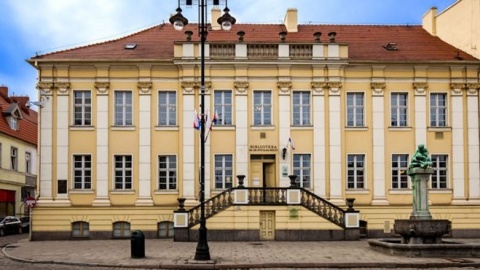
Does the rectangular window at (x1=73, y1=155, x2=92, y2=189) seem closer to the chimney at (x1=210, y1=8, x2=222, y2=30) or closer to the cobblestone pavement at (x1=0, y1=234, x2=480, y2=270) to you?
the cobblestone pavement at (x1=0, y1=234, x2=480, y2=270)

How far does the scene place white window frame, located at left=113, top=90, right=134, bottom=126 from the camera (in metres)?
34.1

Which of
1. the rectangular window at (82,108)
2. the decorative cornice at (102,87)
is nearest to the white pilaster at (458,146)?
the decorative cornice at (102,87)

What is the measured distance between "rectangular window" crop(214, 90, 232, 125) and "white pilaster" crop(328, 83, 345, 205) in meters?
5.21

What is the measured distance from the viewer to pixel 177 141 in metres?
34.0

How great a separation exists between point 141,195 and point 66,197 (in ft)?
12.4

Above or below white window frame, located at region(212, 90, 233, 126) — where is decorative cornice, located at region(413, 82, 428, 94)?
above

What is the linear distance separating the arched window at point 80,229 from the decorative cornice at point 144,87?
7297 mm

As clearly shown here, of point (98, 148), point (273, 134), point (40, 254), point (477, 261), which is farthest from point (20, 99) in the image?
point (477, 261)

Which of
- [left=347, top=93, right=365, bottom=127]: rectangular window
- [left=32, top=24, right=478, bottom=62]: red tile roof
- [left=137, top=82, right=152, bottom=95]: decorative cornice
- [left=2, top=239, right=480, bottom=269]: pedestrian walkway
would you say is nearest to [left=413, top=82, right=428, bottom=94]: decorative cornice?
[left=32, top=24, right=478, bottom=62]: red tile roof

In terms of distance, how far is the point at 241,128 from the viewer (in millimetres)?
33875

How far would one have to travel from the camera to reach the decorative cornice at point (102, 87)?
33844 millimetres

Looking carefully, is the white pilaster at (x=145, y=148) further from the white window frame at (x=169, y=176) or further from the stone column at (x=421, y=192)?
the stone column at (x=421, y=192)

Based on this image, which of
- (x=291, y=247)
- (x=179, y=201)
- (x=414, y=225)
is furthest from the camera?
(x=179, y=201)

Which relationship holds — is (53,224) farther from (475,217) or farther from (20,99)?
(20,99)
